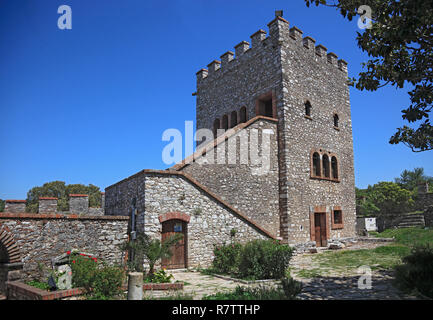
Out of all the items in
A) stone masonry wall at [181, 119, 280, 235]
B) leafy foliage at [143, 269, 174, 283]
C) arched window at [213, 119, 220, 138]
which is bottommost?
leafy foliage at [143, 269, 174, 283]

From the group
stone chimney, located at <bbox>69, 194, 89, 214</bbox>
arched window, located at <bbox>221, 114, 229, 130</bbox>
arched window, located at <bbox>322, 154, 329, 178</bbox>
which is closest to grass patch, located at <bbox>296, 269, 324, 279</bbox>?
arched window, located at <bbox>322, 154, 329, 178</bbox>

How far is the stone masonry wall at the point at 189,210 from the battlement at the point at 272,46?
29.2ft

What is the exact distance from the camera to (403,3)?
20.7 feet

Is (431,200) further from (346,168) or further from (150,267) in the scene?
(150,267)

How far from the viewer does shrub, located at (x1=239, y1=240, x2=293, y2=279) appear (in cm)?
889

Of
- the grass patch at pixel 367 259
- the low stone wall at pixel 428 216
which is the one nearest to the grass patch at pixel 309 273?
the grass patch at pixel 367 259

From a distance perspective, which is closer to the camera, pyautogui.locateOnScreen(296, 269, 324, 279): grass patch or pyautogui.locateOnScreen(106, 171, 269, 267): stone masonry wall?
pyautogui.locateOnScreen(296, 269, 324, 279): grass patch

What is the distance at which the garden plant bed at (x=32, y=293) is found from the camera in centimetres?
662

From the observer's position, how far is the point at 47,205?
44.1ft

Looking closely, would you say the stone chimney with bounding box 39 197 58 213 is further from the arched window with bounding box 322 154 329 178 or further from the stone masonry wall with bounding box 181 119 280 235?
the arched window with bounding box 322 154 329 178

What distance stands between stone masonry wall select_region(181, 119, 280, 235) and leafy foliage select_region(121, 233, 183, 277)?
3.65 meters

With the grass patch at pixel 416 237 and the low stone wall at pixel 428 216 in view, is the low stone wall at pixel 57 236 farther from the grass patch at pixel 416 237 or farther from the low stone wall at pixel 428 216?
the low stone wall at pixel 428 216

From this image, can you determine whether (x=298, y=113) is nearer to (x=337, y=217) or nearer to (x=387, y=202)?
(x=337, y=217)
